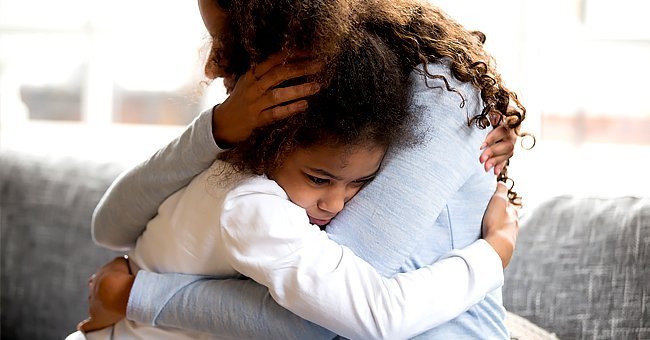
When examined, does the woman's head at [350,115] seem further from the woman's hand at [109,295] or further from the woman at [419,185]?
the woman's hand at [109,295]

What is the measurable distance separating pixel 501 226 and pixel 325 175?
0.94 ft

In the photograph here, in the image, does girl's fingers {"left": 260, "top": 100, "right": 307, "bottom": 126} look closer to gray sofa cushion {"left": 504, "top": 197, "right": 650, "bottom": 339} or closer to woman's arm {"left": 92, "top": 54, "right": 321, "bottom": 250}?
woman's arm {"left": 92, "top": 54, "right": 321, "bottom": 250}

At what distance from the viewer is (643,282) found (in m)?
1.68

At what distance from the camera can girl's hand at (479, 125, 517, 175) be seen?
1.29m

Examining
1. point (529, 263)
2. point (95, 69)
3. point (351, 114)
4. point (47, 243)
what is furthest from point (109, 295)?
point (95, 69)

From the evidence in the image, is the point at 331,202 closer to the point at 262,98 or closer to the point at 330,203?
the point at 330,203

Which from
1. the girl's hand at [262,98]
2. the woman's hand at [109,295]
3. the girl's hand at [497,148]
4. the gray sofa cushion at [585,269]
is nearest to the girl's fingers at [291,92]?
the girl's hand at [262,98]

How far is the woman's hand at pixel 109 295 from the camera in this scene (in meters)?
Answer: 1.35

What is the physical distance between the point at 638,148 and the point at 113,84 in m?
1.65

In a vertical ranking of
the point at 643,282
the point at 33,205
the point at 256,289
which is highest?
the point at 256,289

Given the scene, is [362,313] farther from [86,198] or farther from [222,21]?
[86,198]

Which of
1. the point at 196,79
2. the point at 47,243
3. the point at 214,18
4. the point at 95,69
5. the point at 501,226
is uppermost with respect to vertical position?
the point at 214,18

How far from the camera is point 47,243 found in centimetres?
232

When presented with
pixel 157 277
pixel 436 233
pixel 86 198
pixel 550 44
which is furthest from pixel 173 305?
pixel 550 44
